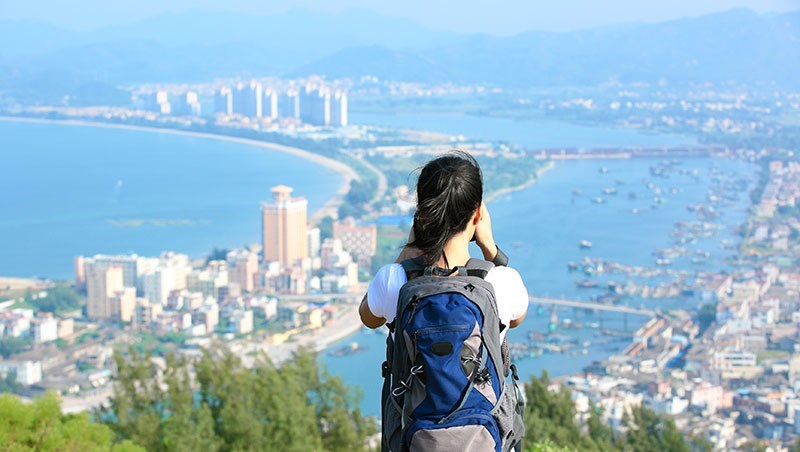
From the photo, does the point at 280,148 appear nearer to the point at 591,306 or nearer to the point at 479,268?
the point at 591,306

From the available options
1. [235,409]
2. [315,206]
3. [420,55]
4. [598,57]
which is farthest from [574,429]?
[420,55]

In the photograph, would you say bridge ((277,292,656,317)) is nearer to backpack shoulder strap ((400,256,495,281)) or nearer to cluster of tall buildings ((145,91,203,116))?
backpack shoulder strap ((400,256,495,281))

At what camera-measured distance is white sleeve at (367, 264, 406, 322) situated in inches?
29.1

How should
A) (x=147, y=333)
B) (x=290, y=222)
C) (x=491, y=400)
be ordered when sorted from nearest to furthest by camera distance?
(x=491, y=400)
(x=147, y=333)
(x=290, y=222)

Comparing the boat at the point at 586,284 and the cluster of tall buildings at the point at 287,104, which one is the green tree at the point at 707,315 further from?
the cluster of tall buildings at the point at 287,104

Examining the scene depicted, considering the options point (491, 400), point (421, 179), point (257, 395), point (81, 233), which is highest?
point (421, 179)

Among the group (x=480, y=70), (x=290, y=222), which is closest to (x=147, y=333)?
(x=290, y=222)

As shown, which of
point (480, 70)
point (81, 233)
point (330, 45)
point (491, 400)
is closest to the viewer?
point (491, 400)

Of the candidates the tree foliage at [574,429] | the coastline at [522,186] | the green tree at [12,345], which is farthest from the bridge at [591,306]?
the tree foliage at [574,429]

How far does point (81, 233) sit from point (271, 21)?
31463 millimetres

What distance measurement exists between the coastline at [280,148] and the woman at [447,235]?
44.7 ft

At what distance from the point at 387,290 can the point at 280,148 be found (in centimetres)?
2228

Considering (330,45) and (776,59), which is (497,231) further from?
(330,45)

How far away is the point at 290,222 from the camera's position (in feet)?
38.3
